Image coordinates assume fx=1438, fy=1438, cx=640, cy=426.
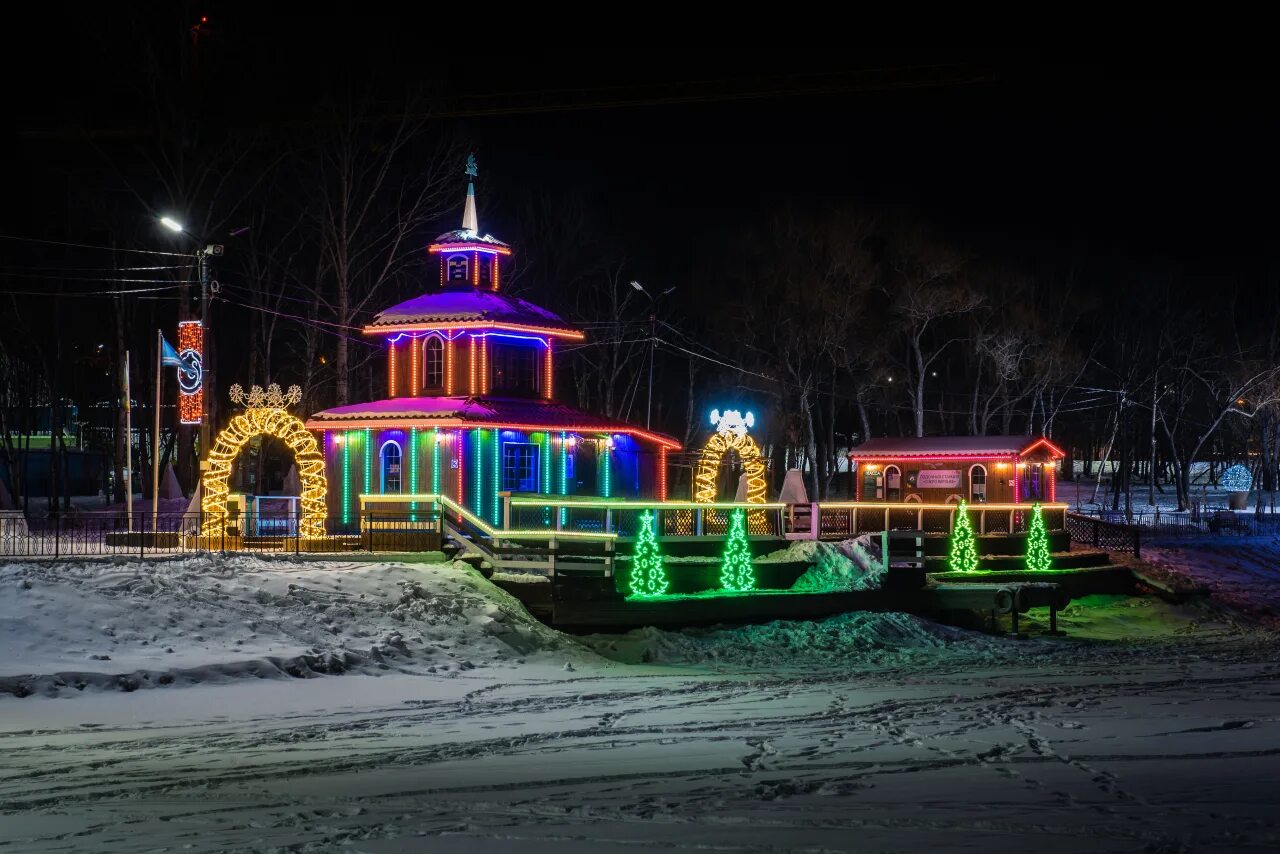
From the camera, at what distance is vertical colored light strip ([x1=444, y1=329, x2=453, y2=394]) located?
42.7m

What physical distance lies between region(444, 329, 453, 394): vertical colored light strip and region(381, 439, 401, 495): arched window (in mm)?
3017

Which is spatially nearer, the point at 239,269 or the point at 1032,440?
the point at 1032,440

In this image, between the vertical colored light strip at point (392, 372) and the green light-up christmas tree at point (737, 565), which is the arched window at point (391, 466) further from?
the green light-up christmas tree at point (737, 565)

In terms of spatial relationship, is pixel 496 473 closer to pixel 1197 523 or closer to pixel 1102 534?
pixel 1102 534

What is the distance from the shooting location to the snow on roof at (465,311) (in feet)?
139

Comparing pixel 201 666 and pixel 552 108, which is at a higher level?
pixel 552 108

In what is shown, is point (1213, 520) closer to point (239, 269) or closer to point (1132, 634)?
point (1132, 634)

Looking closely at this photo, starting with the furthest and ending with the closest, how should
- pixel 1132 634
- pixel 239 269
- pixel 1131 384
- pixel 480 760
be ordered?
pixel 1131 384, pixel 239 269, pixel 1132 634, pixel 480 760

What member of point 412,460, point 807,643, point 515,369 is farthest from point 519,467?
point 807,643

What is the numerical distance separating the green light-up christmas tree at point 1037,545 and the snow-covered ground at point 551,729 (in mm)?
12196

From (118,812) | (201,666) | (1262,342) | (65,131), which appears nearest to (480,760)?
(118,812)

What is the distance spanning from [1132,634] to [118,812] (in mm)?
30517

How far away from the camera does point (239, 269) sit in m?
60.4

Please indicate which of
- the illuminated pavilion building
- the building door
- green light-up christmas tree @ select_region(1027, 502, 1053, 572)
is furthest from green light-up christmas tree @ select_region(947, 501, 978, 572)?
the building door
